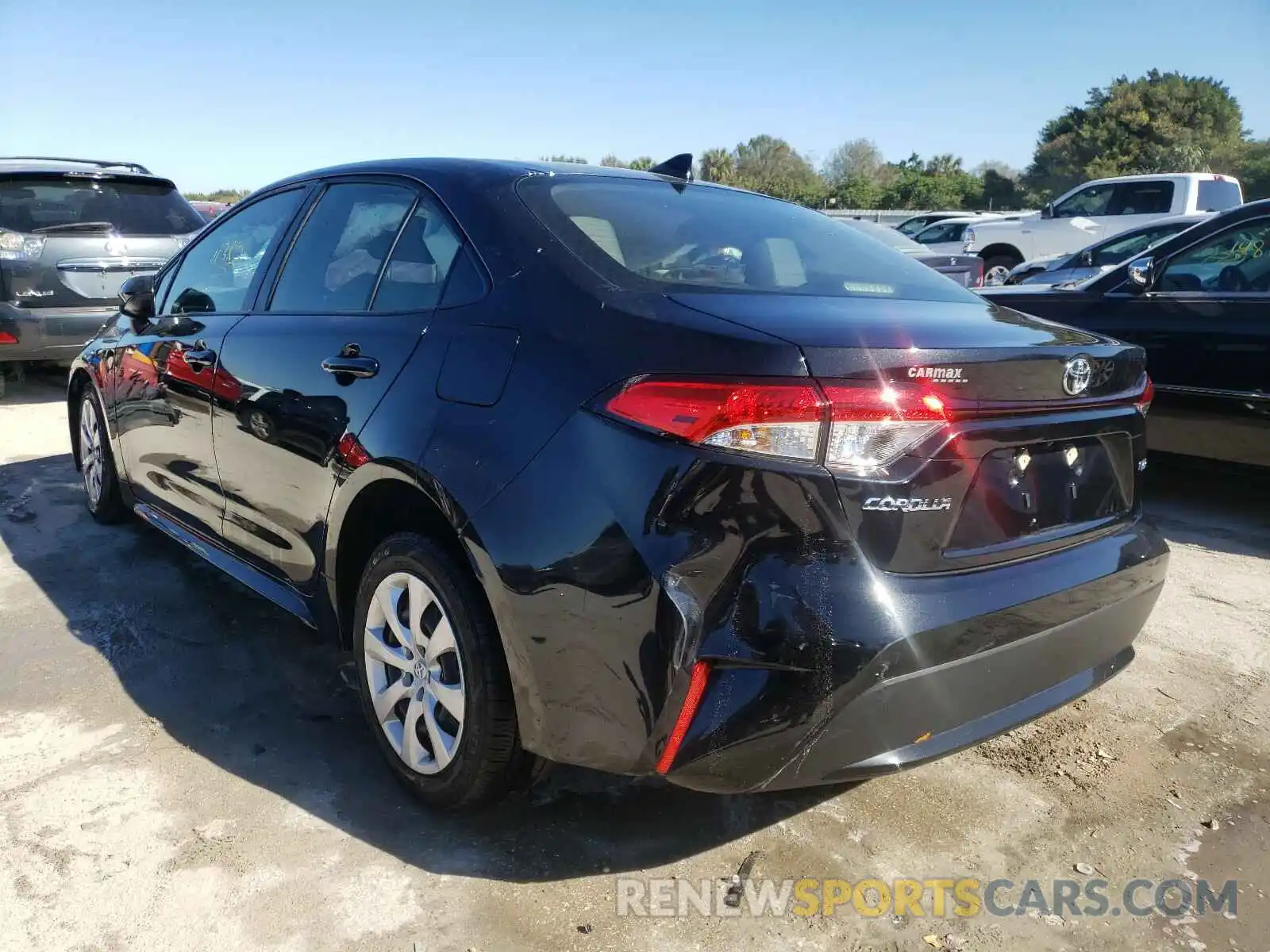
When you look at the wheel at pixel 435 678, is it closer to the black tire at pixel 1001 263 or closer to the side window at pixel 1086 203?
the black tire at pixel 1001 263

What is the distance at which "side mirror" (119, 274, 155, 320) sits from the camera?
4.09 metres

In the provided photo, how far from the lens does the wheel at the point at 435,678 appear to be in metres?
2.20

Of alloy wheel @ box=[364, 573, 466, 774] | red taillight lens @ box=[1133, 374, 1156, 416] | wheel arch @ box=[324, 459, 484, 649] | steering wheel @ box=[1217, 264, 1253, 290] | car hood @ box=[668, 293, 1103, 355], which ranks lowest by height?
alloy wheel @ box=[364, 573, 466, 774]

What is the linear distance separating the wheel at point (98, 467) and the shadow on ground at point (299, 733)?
21 cm

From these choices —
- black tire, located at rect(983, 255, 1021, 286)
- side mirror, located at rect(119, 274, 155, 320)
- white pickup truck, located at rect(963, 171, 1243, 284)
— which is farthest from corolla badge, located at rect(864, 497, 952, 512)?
black tire, located at rect(983, 255, 1021, 286)

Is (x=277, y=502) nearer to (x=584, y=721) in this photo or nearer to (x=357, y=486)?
(x=357, y=486)

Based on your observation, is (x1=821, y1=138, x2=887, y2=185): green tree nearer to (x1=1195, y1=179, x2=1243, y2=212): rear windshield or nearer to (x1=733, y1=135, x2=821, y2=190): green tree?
(x1=733, y1=135, x2=821, y2=190): green tree

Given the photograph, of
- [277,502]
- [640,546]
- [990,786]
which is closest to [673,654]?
[640,546]

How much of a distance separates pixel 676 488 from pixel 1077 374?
1011 millimetres

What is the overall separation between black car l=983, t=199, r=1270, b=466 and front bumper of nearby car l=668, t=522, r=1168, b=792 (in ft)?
10.1

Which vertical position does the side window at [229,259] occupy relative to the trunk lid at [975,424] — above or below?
above

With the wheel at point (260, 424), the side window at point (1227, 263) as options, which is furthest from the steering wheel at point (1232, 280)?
the wheel at point (260, 424)

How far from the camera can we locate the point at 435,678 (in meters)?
2.36

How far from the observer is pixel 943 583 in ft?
6.38
